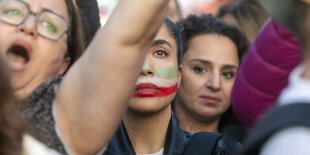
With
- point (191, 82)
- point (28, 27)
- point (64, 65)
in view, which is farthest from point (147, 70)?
point (28, 27)

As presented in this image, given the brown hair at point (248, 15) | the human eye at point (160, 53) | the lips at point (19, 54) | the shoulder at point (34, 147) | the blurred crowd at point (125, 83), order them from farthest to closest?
the brown hair at point (248, 15)
the human eye at point (160, 53)
the lips at point (19, 54)
the shoulder at point (34, 147)
the blurred crowd at point (125, 83)

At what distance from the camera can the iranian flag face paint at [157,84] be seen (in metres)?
2.47

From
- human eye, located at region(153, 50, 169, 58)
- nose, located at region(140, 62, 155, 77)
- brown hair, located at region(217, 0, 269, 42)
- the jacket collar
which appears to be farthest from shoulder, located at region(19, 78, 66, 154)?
brown hair, located at region(217, 0, 269, 42)

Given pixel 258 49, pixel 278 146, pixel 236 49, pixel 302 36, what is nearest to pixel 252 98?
pixel 258 49

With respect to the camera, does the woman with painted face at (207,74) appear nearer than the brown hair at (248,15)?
Yes

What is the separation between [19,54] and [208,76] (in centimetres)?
147

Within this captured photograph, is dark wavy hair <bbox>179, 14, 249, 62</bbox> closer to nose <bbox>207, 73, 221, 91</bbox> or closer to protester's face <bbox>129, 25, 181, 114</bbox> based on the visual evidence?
nose <bbox>207, 73, 221, 91</bbox>

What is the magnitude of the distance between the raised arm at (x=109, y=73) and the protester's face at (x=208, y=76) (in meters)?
1.61

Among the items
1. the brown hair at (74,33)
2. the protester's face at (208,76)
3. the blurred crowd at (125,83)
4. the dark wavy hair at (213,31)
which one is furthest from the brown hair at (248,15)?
the brown hair at (74,33)

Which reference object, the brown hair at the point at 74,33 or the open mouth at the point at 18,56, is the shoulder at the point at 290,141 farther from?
the brown hair at the point at 74,33

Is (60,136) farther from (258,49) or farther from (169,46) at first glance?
(169,46)

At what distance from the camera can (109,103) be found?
4.66ft

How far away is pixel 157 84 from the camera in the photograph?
8.20ft

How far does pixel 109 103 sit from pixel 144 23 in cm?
24
